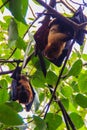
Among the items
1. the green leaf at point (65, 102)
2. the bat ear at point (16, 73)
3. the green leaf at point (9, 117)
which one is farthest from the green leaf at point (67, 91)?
the green leaf at point (9, 117)

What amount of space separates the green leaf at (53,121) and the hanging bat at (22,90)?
8 centimetres

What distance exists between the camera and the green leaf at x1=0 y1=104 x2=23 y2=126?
838 mm

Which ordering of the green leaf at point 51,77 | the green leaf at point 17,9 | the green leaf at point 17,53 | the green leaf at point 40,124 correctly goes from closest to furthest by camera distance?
the green leaf at point 17,9 < the green leaf at point 40,124 < the green leaf at point 51,77 < the green leaf at point 17,53

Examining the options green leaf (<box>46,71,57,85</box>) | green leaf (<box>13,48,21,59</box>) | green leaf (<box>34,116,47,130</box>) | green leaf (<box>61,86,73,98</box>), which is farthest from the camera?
green leaf (<box>13,48,21,59</box>)

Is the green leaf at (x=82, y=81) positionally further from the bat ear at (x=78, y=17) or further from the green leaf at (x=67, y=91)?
the bat ear at (x=78, y=17)

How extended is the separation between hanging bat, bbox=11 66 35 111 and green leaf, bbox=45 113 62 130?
83mm

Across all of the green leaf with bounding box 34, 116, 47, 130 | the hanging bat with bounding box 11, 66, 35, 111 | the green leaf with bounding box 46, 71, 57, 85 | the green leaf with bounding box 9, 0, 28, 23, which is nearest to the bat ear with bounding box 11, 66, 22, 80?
the hanging bat with bounding box 11, 66, 35, 111

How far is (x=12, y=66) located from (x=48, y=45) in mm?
470

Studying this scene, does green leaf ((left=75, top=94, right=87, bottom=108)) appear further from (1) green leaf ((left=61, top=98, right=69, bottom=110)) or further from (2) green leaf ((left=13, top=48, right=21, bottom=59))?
(2) green leaf ((left=13, top=48, right=21, bottom=59))

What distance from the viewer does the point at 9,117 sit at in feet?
2.77

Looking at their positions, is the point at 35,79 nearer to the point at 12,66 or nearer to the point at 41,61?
the point at 41,61

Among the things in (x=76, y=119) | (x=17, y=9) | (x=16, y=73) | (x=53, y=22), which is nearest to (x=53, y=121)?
(x=76, y=119)

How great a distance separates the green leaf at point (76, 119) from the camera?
113cm

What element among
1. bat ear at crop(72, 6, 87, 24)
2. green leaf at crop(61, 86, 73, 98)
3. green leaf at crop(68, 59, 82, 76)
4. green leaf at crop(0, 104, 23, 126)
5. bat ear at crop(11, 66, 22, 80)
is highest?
bat ear at crop(72, 6, 87, 24)
